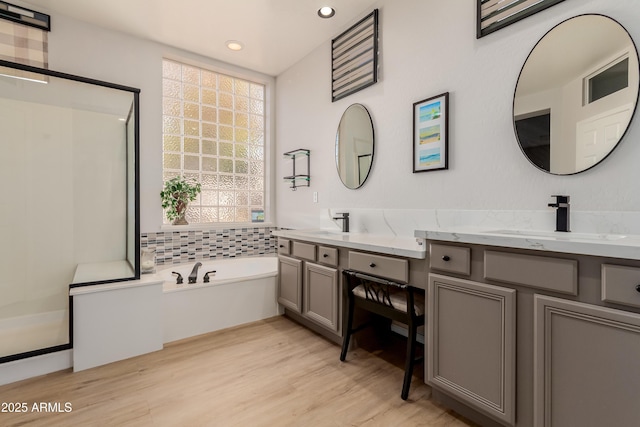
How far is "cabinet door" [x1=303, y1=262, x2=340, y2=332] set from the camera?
232cm

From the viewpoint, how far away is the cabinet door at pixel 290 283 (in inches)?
106

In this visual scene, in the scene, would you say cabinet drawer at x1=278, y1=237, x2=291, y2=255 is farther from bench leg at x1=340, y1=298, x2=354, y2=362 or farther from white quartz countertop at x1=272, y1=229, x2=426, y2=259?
bench leg at x1=340, y1=298, x2=354, y2=362

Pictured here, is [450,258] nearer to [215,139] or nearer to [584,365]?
[584,365]

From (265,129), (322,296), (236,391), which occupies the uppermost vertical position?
(265,129)

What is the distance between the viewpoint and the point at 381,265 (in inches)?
77.2

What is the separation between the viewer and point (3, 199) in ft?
7.79

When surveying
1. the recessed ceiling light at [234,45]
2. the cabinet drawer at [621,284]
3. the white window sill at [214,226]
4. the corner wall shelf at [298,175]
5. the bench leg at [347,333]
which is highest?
the recessed ceiling light at [234,45]

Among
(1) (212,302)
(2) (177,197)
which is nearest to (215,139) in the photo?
(2) (177,197)

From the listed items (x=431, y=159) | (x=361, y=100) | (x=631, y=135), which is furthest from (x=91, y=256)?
(x=631, y=135)

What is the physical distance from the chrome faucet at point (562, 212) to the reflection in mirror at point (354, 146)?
56.5 inches

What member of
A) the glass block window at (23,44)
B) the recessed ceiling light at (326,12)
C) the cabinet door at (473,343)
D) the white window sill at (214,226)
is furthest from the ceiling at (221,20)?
the cabinet door at (473,343)

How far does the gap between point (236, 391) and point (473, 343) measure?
1.36 meters

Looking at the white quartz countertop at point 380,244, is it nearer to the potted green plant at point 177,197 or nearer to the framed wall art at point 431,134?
the framed wall art at point 431,134

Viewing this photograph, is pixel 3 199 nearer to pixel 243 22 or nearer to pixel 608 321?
pixel 243 22
